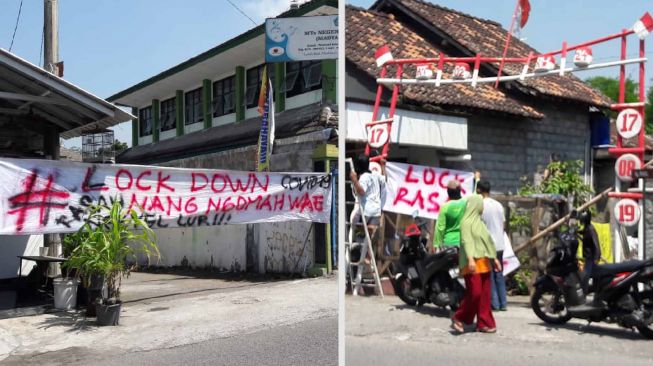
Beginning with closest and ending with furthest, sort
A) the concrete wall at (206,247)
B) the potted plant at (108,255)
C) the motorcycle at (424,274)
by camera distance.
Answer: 1. the motorcycle at (424,274)
2. the potted plant at (108,255)
3. the concrete wall at (206,247)

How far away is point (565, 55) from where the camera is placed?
39.4 inches

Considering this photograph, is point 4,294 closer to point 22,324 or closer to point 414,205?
point 22,324

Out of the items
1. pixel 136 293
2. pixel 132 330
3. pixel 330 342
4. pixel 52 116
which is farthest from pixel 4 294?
pixel 330 342

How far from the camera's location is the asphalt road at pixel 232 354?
4.43 m

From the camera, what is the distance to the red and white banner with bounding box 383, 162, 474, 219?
102 centimetres

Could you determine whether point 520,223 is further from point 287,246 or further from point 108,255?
point 287,246

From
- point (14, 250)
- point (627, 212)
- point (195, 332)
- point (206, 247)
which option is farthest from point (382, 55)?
point (206, 247)

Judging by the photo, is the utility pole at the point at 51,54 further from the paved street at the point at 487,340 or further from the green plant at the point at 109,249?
the paved street at the point at 487,340

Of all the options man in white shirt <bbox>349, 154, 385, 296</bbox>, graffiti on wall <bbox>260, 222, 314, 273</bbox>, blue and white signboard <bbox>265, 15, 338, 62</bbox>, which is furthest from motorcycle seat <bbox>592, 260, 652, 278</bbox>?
graffiti on wall <bbox>260, 222, 314, 273</bbox>

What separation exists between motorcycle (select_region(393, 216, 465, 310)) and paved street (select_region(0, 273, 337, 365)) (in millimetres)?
3267

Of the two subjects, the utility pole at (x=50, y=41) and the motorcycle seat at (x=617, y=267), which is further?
the utility pole at (x=50, y=41)

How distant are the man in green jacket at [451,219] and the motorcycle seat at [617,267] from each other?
209mm

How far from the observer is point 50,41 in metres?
7.19

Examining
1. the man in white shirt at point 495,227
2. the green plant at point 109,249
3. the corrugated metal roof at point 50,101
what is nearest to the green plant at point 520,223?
the man in white shirt at point 495,227
